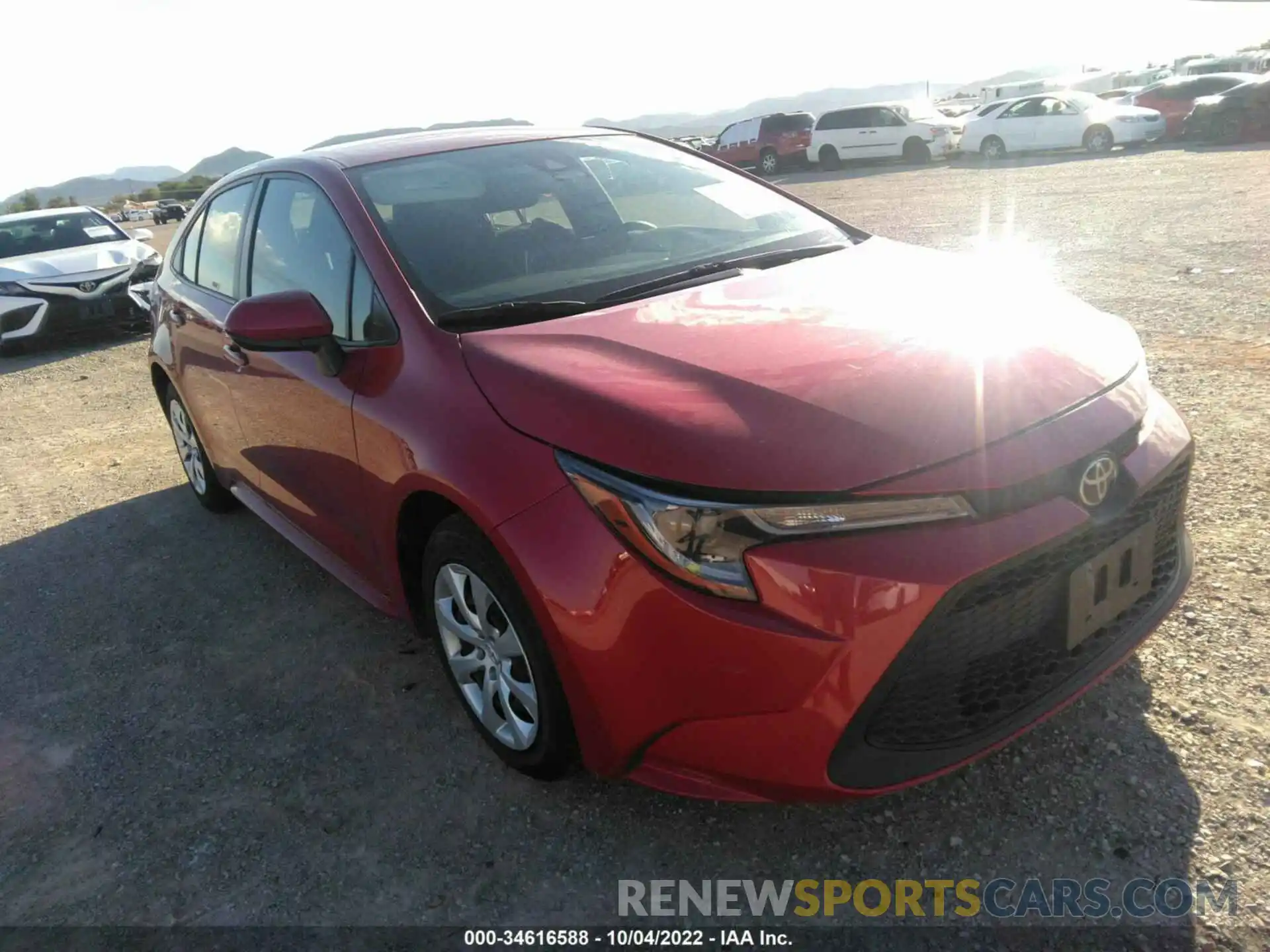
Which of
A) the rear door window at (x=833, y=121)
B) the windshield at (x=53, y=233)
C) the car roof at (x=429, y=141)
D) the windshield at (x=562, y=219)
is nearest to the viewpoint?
the windshield at (x=562, y=219)

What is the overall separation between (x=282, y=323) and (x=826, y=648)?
175cm

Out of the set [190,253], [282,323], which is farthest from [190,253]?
[282,323]

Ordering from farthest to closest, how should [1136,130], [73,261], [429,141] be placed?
[1136,130] → [73,261] → [429,141]

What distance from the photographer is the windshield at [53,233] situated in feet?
33.1

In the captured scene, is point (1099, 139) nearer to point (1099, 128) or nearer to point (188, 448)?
point (1099, 128)

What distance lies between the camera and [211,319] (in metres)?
3.87

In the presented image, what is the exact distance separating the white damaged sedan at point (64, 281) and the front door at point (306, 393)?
6948 millimetres

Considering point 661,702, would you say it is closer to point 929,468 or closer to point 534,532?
point 534,532

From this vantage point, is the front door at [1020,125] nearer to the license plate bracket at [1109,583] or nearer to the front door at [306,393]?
the front door at [306,393]

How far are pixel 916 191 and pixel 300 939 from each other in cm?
1614

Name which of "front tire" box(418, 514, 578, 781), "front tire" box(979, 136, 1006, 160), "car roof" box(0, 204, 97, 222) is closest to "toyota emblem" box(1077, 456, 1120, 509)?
"front tire" box(418, 514, 578, 781)

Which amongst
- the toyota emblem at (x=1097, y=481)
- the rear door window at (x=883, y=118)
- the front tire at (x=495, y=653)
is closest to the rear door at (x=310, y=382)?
the front tire at (x=495, y=653)

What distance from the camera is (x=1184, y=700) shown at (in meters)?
2.52

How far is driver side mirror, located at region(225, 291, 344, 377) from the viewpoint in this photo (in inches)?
105
